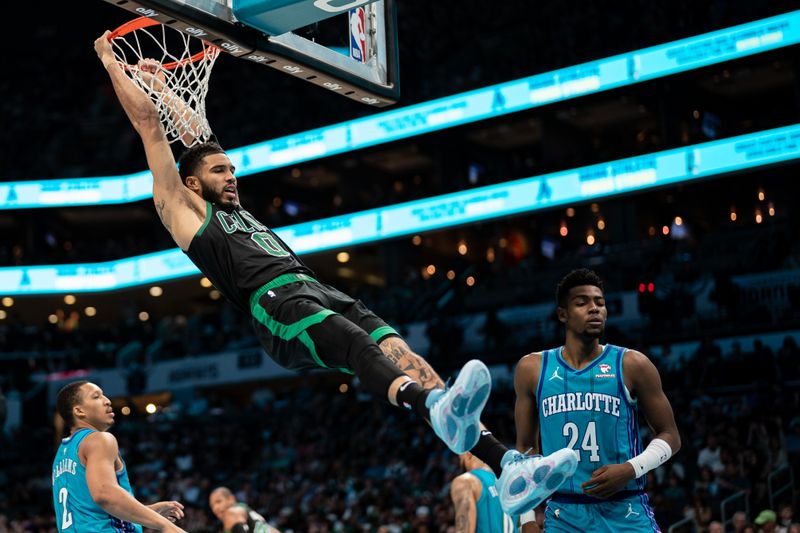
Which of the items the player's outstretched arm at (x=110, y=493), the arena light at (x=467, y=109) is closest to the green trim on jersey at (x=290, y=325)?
the player's outstretched arm at (x=110, y=493)

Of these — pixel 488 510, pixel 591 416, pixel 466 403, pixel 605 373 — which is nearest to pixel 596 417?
pixel 591 416

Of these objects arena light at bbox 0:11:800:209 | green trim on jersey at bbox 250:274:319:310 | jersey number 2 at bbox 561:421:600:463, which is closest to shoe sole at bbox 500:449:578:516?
jersey number 2 at bbox 561:421:600:463

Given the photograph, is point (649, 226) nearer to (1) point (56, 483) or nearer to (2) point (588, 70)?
(2) point (588, 70)

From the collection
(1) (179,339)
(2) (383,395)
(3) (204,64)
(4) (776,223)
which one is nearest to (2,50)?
(1) (179,339)

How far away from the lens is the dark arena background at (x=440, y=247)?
763 inches

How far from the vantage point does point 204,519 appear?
791 inches

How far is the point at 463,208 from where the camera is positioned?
27453 mm

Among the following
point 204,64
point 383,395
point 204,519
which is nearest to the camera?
point 383,395

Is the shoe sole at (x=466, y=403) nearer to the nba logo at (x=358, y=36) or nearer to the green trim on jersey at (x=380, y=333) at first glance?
the green trim on jersey at (x=380, y=333)

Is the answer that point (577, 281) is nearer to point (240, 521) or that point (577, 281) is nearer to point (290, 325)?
point (290, 325)

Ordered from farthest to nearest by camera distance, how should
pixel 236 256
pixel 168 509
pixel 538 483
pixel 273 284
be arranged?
pixel 168 509 < pixel 236 256 < pixel 273 284 < pixel 538 483

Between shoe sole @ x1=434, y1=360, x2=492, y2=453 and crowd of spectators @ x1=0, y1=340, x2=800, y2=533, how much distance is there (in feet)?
29.9

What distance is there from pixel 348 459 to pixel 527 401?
1654cm

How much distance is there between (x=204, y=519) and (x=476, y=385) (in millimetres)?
16184
